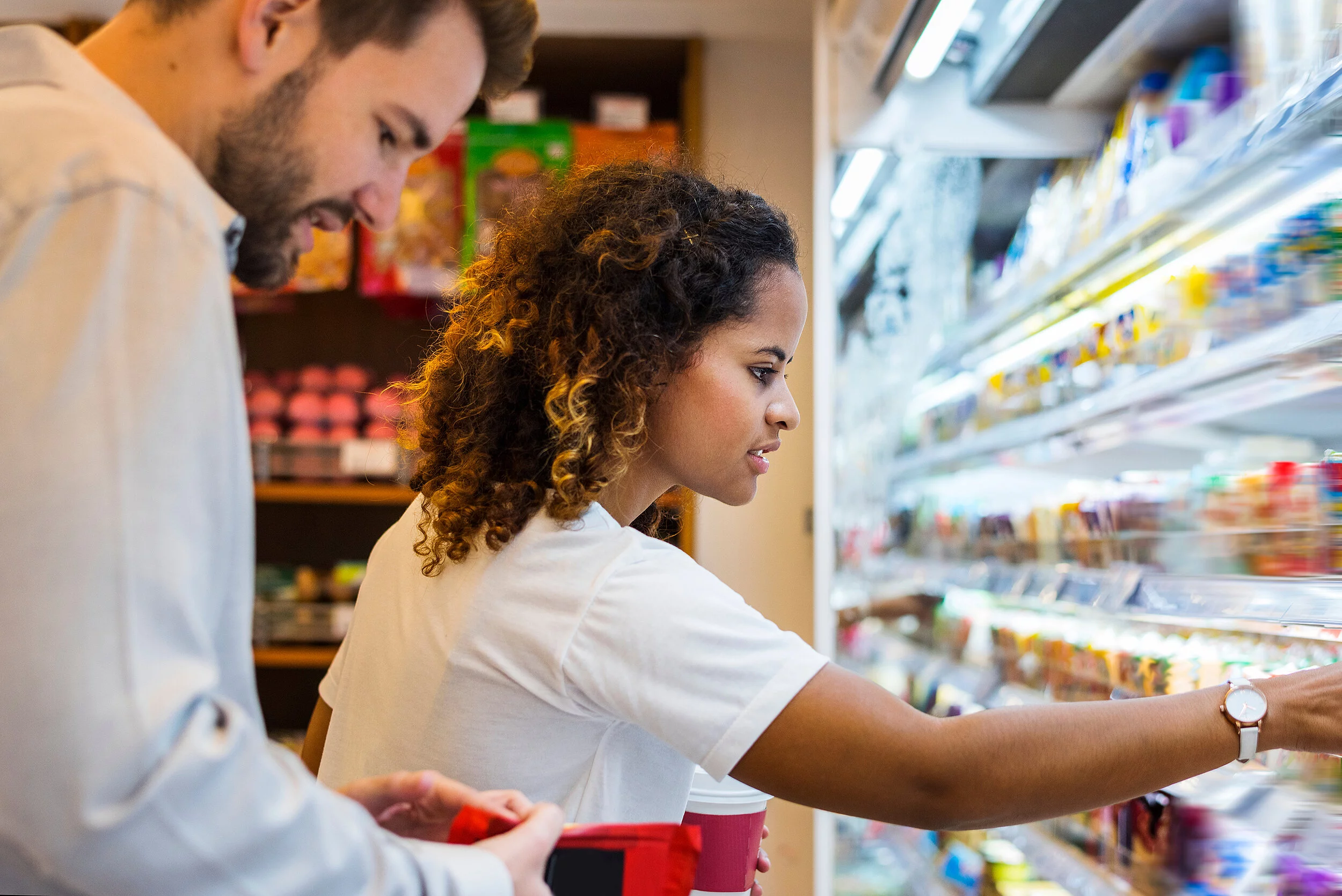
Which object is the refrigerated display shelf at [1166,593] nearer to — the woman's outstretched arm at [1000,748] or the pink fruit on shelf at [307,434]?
the woman's outstretched arm at [1000,748]

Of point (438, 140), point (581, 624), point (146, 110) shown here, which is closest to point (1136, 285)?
point (581, 624)

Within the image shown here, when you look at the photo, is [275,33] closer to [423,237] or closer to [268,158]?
[268,158]

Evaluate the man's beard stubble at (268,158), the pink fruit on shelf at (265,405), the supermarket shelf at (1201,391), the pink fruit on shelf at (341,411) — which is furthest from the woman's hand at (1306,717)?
the pink fruit on shelf at (265,405)

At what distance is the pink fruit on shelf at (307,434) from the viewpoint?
2916 mm

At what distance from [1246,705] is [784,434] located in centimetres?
170

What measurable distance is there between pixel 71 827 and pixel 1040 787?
2.25 feet

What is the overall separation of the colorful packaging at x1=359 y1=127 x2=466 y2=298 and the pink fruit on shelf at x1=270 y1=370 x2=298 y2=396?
0.33 meters

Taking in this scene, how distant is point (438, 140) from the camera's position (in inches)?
26.8

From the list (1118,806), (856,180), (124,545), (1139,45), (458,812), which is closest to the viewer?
(124,545)

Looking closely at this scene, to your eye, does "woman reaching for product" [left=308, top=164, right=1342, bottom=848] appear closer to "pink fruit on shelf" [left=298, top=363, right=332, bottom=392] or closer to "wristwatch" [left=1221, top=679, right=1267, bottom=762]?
"wristwatch" [left=1221, top=679, right=1267, bottom=762]

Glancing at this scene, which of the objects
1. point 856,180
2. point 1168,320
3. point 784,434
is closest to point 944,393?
point 784,434

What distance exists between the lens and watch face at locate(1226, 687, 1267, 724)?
2.88 ft

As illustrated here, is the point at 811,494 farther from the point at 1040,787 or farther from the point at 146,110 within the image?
the point at 146,110

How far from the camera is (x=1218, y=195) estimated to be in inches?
50.9
